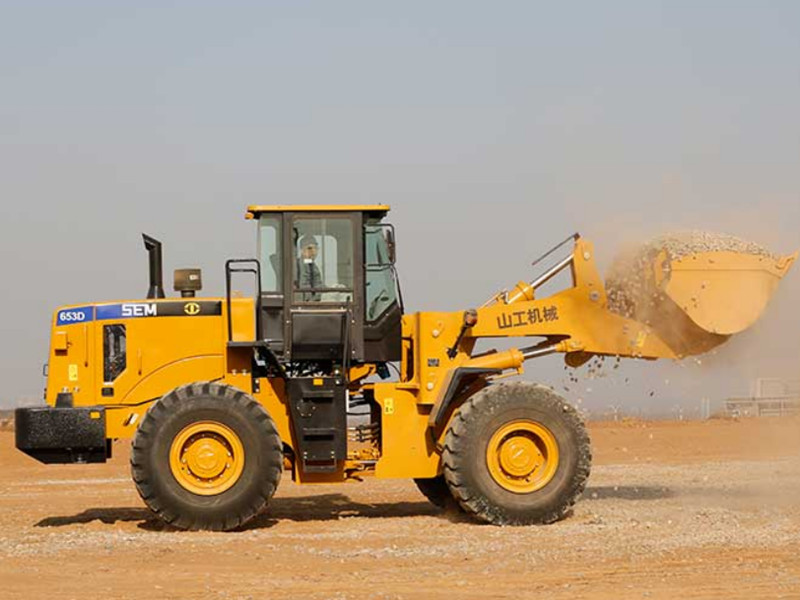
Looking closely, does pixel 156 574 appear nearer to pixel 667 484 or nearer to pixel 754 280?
pixel 754 280

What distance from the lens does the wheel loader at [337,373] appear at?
1564 cm

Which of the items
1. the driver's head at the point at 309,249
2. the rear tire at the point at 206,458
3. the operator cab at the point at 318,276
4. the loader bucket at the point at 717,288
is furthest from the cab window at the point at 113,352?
the loader bucket at the point at 717,288

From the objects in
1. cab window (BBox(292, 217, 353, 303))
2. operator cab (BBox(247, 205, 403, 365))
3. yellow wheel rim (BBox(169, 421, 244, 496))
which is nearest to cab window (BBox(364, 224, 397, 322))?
operator cab (BBox(247, 205, 403, 365))

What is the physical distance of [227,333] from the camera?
16.5m

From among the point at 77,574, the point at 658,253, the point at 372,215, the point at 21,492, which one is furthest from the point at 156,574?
the point at 21,492

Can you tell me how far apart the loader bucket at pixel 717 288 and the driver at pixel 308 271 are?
399 centimetres

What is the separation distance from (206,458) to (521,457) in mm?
3504

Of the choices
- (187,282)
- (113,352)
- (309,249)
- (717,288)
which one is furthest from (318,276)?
(717,288)

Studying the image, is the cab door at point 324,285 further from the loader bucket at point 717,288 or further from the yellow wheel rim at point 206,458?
the loader bucket at point 717,288

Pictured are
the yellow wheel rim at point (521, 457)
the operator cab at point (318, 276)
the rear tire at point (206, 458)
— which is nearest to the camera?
the rear tire at point (206, 458)

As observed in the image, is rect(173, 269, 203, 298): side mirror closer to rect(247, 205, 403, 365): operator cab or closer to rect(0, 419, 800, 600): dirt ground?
rect(247, 205, 403, 365): operator cab

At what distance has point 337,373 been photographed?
643 inches

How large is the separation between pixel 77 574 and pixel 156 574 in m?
0.70

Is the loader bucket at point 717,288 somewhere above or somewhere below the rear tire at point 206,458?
above
